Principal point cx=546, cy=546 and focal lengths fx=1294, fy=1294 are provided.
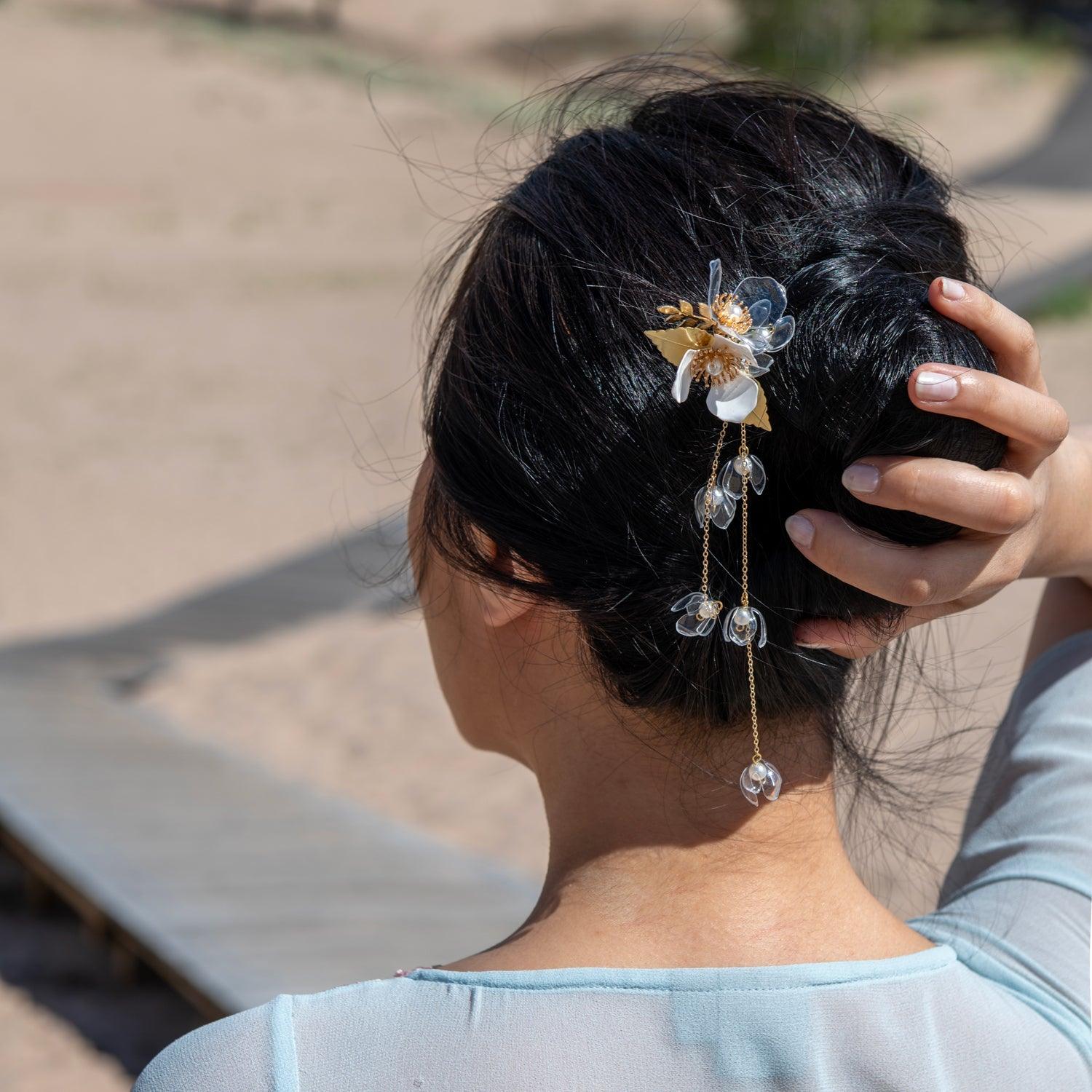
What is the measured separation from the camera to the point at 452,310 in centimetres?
108

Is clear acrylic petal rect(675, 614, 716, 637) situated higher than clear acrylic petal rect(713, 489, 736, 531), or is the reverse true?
clear acrylic petal rect(713, 489, 736, 531)

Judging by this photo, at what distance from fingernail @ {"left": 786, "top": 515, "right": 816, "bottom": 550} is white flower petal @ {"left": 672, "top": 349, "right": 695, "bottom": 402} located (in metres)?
0.11

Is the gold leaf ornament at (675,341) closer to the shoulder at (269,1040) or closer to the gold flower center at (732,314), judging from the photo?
the gold flower center at (732,314)

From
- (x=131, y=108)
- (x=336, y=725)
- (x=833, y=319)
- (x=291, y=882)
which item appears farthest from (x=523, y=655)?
(x=131, y=108)

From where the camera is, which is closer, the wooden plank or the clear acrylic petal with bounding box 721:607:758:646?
the clear acrylic petal with bounding box 721:607:758:646

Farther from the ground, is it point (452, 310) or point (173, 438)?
point (452, 310)

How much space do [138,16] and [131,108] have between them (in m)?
7.09

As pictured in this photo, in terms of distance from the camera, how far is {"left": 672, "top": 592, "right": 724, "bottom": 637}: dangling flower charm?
89 cm

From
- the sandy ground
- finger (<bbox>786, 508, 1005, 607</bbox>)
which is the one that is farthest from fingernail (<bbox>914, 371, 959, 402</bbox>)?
the sandy ground

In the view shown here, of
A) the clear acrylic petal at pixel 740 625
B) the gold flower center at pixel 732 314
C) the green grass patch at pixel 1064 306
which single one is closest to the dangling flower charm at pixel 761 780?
the clear acrylic petal at pixel 740 625

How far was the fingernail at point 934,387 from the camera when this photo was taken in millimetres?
810

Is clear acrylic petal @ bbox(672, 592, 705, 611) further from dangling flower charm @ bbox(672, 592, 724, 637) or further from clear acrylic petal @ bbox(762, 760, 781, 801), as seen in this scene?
clear acrylic petal @ bbox(762, 760, 781, 801)

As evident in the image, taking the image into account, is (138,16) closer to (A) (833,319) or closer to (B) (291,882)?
(B) (291,882)

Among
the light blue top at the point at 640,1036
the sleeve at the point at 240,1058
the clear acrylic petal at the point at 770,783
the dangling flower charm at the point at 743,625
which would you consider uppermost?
the dangling flower charm at the point at 743,625
